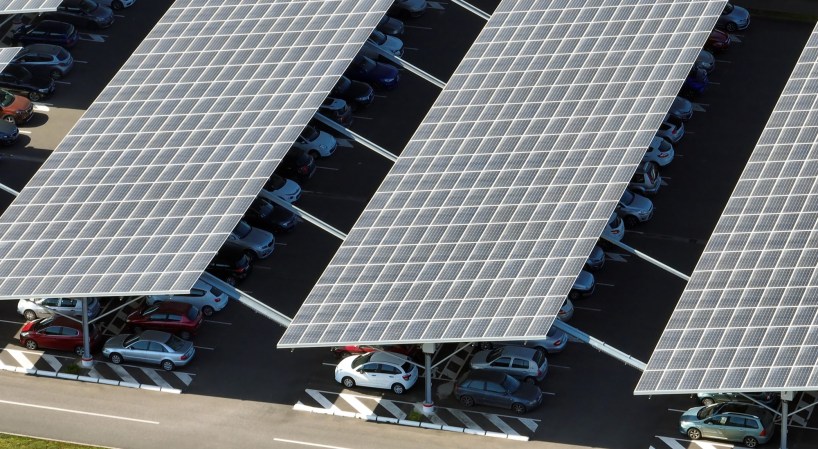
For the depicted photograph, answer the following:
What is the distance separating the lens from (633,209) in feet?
299

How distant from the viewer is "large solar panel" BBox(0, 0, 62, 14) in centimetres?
9706

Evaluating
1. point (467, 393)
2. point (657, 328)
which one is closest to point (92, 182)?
point (467, 393)

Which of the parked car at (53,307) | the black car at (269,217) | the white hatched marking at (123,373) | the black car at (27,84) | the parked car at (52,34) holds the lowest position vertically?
the white hatched marking at (123,373)

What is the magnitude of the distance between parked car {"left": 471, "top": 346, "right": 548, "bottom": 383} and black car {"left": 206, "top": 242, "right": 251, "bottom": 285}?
13.4 m

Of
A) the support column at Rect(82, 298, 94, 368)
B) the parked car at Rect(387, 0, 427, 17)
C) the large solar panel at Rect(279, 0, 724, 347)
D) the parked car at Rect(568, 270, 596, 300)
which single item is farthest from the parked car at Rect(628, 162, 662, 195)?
the support column at Rect(82, 298, 94, 368)

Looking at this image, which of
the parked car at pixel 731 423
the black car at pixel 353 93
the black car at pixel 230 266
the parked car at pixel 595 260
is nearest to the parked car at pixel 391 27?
the black car at pixel 353 93

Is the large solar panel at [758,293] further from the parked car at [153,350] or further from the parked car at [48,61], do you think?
the parked car at [48,61]

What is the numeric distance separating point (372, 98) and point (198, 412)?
91.1ft

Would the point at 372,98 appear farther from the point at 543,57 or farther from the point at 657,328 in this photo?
the point at 657,328

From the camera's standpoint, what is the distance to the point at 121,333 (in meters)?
84.9

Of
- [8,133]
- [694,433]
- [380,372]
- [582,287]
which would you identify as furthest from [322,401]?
[8,133]

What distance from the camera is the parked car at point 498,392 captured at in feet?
259

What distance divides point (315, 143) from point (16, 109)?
56.7ft

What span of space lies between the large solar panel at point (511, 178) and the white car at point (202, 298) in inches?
336
